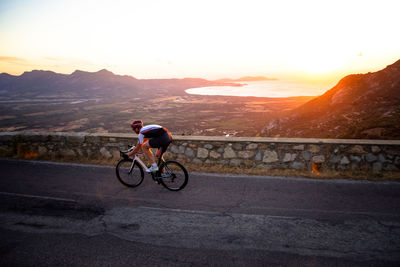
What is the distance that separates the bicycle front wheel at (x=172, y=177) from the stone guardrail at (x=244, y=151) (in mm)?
1623

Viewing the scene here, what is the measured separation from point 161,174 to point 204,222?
6.33 feet

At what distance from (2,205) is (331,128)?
59.9ft

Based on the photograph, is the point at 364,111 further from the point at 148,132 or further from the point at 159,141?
the point at 148,132

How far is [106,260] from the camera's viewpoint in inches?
129

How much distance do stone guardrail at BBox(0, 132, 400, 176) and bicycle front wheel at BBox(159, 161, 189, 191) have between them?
1623 mm

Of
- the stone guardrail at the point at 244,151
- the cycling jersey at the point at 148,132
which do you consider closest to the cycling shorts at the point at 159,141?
the cycling jersey at the point at 148,132

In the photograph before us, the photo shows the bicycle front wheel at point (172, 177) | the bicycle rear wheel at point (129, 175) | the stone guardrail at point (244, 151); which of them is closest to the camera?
the bicycle front wheel at point (172, 177)

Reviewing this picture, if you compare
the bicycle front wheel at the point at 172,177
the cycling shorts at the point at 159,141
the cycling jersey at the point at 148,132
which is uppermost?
the cycling jersey at the point at 148,132

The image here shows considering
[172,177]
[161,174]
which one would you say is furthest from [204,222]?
[161,174]

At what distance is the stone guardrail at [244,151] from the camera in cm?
623

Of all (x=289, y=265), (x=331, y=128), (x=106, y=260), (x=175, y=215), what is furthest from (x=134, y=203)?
(x=331, y=128)

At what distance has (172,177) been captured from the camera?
562cm

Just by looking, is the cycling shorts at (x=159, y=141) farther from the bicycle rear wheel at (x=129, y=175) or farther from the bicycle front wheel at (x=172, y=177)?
the bicycle rear wheel at (x=129, y=175)

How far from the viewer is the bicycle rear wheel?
5.91 meters
